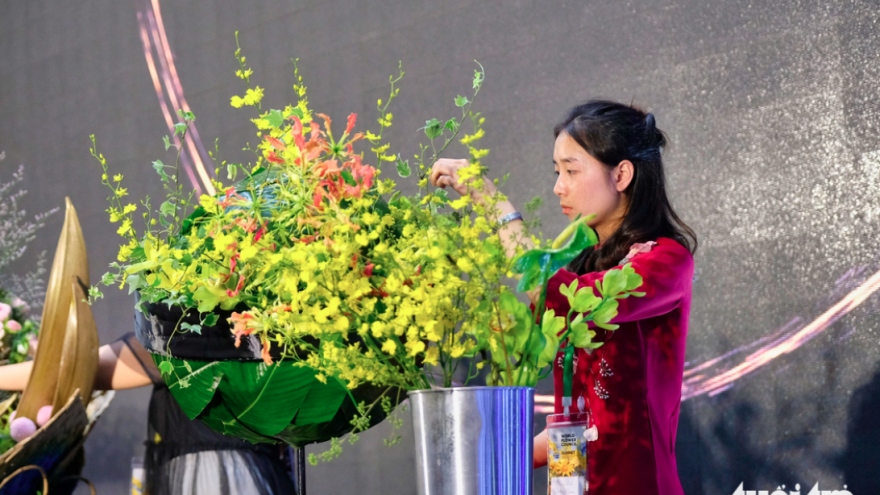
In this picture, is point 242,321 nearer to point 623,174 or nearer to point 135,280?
point 135,280

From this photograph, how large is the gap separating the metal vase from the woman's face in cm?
65

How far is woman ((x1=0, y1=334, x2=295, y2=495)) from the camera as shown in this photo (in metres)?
1.68

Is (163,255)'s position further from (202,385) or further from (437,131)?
(437,131)

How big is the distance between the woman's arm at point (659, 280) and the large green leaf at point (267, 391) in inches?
11.5

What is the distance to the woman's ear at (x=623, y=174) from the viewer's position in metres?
1.24

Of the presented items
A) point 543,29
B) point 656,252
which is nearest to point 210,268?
point 656,252

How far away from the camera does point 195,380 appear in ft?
2.54

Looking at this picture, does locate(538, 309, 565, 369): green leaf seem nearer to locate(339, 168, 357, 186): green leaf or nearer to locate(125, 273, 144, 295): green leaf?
locate(339, 168, 357, 186): green leaf

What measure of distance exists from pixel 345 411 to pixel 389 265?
222 mm

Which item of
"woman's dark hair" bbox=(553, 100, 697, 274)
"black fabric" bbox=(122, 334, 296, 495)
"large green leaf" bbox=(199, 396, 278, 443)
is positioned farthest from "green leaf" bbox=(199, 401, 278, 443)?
"black fabric" bbox=(122, 334, 296, 495)

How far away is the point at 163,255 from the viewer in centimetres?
71

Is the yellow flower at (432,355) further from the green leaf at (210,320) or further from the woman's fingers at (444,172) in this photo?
the woman's fingers at (444,172)

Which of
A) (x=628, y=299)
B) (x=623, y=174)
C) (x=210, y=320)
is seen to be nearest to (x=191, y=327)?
(x=210, y=320)

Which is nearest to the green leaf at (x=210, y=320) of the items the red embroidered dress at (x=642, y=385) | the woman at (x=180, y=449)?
the red embroidered dress at (x=642, y=385)
